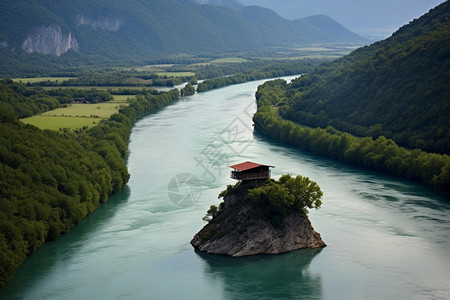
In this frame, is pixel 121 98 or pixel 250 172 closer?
pixel 250 172

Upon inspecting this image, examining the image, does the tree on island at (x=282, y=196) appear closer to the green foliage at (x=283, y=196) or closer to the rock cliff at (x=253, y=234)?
the green foliage at (x=283, y=196)

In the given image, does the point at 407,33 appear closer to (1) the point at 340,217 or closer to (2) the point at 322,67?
(2) the point at 322,67

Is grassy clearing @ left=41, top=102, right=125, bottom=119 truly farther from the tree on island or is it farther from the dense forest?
the tree on island

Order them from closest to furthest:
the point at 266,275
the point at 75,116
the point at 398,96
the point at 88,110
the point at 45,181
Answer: the point at 266,275 → the point at 45,181 → the point at 398,96 → the point at 75,116 → the point at 88,110

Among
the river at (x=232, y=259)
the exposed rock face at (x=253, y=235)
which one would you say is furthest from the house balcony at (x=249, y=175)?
the river at (x=232, y=259)

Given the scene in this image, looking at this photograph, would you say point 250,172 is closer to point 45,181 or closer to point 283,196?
point 283,196

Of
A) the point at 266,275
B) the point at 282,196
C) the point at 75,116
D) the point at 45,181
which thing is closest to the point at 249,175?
the point at 282,196
